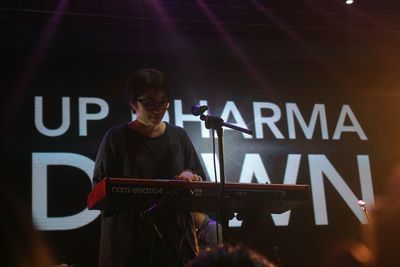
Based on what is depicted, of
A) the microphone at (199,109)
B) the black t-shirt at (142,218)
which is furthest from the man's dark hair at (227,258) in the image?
the microphone at (199,109)

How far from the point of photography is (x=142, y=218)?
258 cm

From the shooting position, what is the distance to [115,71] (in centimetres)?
534

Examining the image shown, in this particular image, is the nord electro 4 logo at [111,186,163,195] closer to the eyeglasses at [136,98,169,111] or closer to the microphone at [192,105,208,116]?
the microphone at [192,105,208,116]

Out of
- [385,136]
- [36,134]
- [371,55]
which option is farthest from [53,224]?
[371,55]

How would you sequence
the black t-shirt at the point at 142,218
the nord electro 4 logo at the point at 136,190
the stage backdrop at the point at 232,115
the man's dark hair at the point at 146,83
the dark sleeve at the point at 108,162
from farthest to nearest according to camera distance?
the stage backdrop at the point at 232,115 < the man's dark hair at the point at 146,83 < the dark sleeve at the point at 108,162 < the black t-shirt at the point at 142,218 < the nord electro 4 logo at the point at 136,190

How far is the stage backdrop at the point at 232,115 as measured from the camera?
190 inches

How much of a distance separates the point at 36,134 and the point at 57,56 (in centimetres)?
84

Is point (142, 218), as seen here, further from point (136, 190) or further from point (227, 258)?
point (227, 258)

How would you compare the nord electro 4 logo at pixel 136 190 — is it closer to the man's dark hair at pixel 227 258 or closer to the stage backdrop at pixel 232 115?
the man's dark hair at pixel 227 258

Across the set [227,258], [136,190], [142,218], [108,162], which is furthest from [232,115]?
[227,258]

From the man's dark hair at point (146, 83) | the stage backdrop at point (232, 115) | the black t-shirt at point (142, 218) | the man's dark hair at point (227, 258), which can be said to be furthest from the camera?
the stage backdrop at point (232, 115)

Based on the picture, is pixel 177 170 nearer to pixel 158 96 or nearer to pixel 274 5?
pixel 158 96

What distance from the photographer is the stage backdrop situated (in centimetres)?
483

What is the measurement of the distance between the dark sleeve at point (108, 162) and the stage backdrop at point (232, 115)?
2039 millimetres
